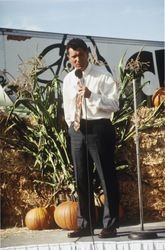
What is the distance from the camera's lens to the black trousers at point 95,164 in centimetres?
350

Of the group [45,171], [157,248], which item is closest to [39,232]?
[45,171]

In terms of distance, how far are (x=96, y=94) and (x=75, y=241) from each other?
0.95 metres

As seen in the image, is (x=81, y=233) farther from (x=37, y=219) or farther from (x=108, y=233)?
(x=37, y=219)

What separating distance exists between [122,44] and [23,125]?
970mm

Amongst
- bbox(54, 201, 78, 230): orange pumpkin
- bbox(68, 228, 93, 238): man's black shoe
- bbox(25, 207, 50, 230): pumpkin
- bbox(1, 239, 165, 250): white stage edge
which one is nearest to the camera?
bbox(1, 239, 165, 250): white stage edge

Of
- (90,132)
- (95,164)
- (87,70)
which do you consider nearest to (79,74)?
(87,70)

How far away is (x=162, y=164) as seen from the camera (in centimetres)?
411

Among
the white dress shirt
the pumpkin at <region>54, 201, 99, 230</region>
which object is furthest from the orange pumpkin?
the white dress shirt

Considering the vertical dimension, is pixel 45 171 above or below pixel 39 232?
above

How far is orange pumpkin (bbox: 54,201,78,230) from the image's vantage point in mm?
3785

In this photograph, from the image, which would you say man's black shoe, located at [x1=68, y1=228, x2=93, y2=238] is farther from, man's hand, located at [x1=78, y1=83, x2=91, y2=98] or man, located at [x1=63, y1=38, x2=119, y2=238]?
man's hand, located at [x1=78, y1=83, x2=91, y2=98]

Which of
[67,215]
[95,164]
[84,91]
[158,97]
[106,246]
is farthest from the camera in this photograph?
[158,97]

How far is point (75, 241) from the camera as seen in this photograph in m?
3.44

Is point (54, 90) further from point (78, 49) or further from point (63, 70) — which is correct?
point (78, 49)
